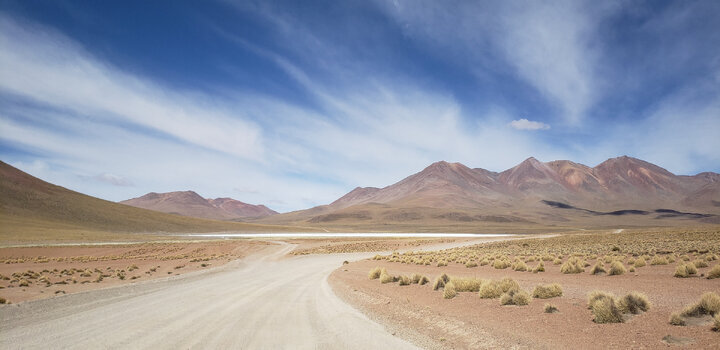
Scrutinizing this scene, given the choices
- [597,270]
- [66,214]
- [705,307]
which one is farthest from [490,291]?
[66,214]

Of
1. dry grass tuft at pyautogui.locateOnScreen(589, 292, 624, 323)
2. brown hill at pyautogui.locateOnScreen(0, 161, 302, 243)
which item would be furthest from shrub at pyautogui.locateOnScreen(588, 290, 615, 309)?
brown hill at pyautogui.locateOnScreen(0, 161, 302, 243)

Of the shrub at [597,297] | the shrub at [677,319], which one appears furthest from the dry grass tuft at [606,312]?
the shrub at [677,319]

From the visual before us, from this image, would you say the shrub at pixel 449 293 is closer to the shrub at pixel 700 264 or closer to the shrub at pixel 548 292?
the shrub at pixel 548 292

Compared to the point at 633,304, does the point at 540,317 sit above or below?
below

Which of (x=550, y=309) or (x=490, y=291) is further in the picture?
(x=490, y=291)

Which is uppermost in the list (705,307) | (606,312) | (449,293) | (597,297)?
(705,307)

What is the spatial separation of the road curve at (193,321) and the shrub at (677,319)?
17.7 feet

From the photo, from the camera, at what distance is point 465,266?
77.9 ft

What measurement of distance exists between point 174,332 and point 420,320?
21.2ft

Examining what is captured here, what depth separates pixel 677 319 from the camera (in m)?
7.14

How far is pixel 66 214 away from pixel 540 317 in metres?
117

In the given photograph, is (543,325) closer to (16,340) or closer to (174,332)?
(174,332)

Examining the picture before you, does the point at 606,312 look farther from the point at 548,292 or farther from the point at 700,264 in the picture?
the point at 700,264

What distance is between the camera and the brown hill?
261ft
